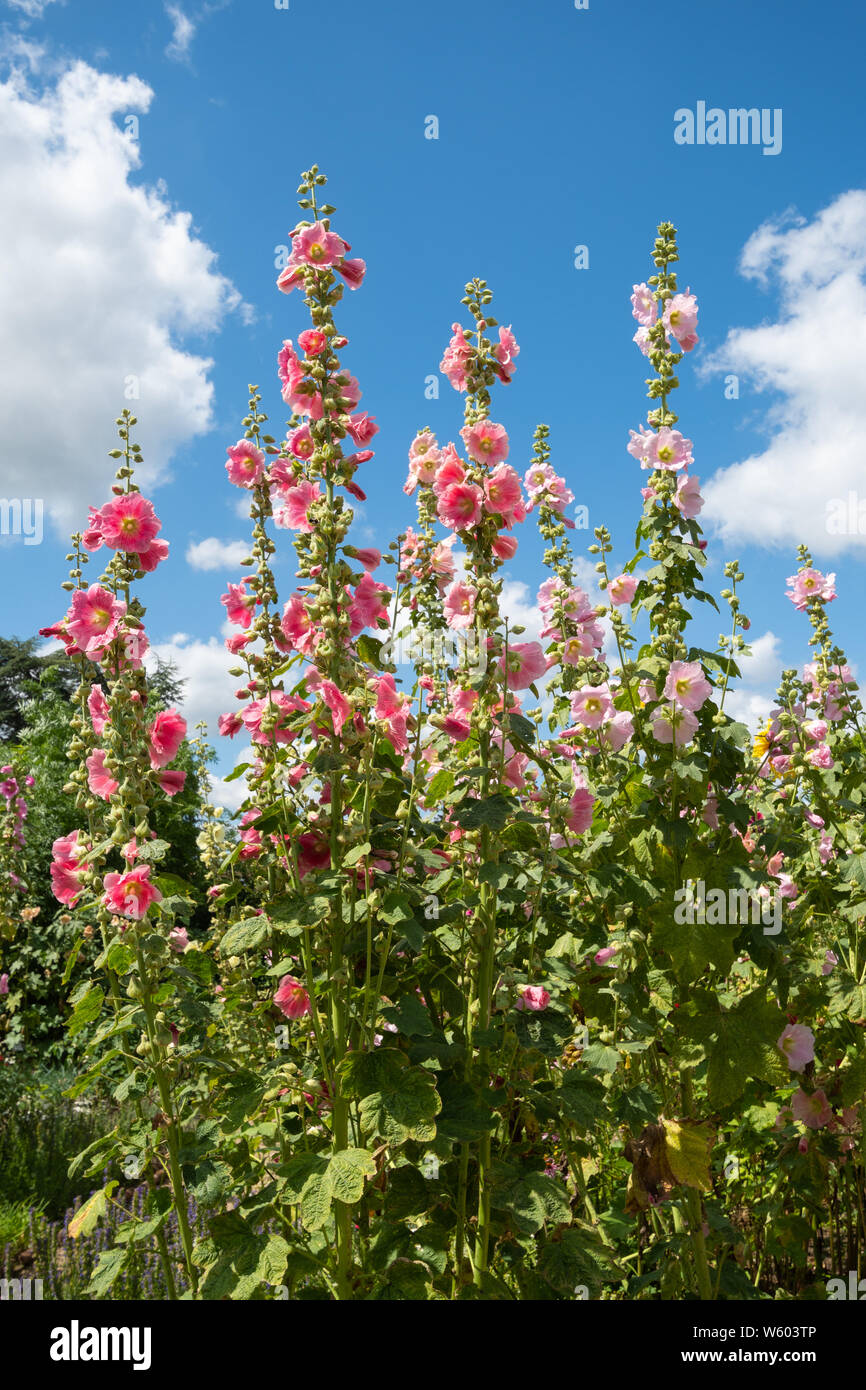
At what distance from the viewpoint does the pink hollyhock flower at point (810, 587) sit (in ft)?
13.4

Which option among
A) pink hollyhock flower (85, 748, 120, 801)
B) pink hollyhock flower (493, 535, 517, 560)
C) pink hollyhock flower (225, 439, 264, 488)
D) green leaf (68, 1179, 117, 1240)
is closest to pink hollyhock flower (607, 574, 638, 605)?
pink hollyhock flower (493, 535, 517, 560)

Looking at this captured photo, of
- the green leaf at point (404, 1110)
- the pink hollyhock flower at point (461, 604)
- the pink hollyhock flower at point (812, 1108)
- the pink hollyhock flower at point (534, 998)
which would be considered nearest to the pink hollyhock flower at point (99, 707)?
the pink hollyhock flower at point (461, 604)

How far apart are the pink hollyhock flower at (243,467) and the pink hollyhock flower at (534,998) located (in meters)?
1.43

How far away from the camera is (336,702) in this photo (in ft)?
6.56

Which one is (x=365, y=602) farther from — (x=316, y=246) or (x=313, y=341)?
(x=316, y=246)

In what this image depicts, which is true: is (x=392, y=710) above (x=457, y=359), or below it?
below

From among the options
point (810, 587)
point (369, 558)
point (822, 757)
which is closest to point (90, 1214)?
point (369, 558)

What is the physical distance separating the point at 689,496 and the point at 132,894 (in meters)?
1.84

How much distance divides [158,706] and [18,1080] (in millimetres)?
5711

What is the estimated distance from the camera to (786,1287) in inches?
137

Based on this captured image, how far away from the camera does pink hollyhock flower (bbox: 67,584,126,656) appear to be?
90.3 inches

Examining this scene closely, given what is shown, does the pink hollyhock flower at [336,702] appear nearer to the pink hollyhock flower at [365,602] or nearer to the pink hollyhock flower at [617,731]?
the pink hollyhock flower at [365,602]
